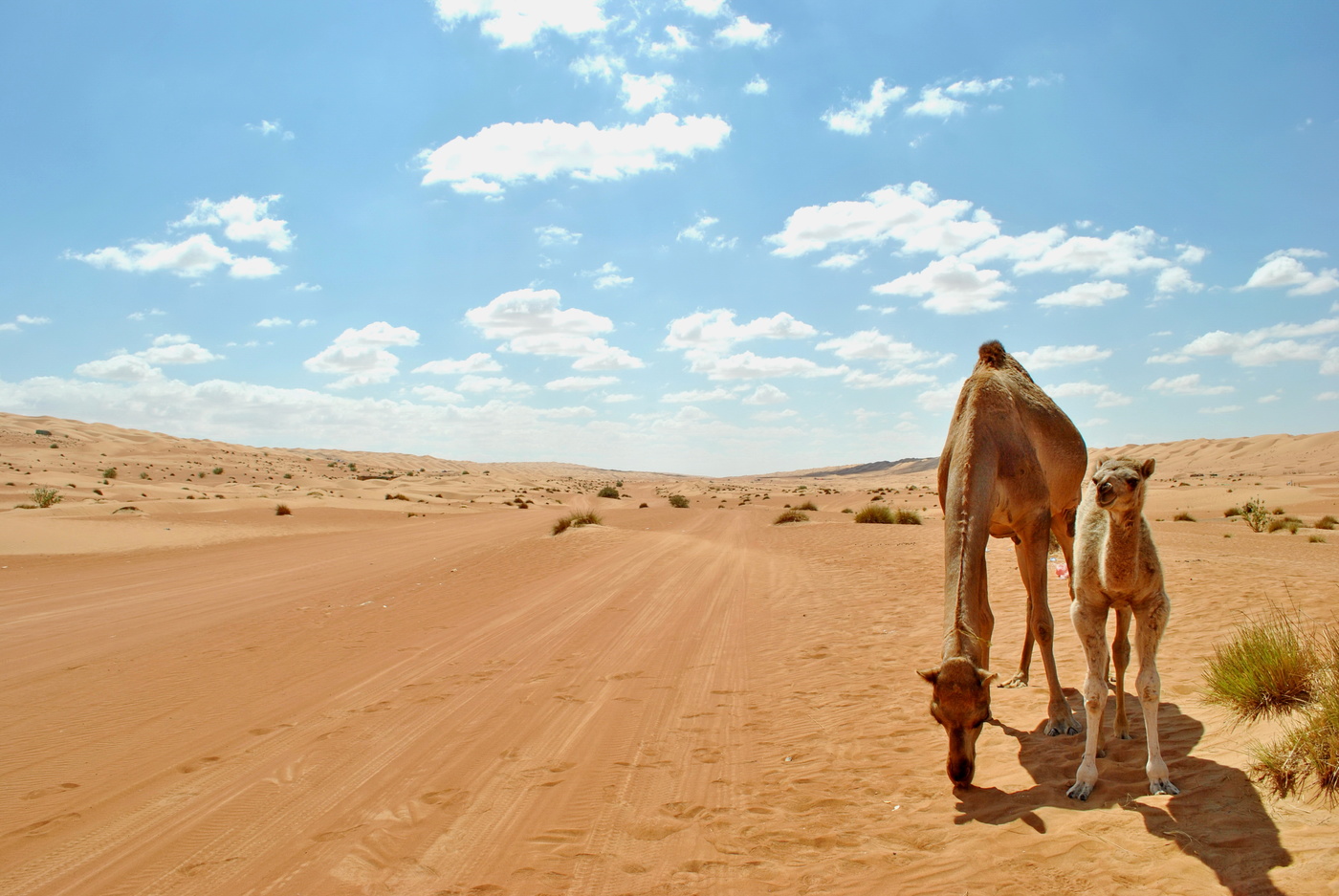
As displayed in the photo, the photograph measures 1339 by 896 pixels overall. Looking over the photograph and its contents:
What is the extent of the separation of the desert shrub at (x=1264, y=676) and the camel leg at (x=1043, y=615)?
1.16 metres

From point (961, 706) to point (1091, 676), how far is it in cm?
91

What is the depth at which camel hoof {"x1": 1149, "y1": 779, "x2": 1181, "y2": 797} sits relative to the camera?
14.6ft

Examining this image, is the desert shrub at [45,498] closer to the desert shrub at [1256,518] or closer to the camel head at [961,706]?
the camel head at [961,706]

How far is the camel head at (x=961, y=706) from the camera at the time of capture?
14.8 feet

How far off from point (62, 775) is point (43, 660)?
4.92 meters

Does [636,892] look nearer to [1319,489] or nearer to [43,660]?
[43,660]

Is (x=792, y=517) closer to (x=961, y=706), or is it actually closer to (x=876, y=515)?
(x=876, y=515)

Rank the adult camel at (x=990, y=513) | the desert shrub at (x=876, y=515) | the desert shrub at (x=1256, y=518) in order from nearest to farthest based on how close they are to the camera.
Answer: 1. the adult camel at (x=990, y=513)
2. the desert shrub at (x=1256, y=518)
3. the desert shrub at (x=876, y=515)

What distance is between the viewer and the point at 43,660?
961 centimetres

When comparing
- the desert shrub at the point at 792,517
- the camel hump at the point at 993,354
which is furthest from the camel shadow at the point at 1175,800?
the desert shrub at the point at 792,517

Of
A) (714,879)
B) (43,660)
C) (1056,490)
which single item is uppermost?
(1056,490)

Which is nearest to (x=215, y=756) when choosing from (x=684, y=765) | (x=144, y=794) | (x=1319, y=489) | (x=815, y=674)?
(x=144, y=794)

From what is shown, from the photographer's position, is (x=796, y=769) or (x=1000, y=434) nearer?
(x=796, y=769)

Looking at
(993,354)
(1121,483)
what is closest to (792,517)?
(993,354)
